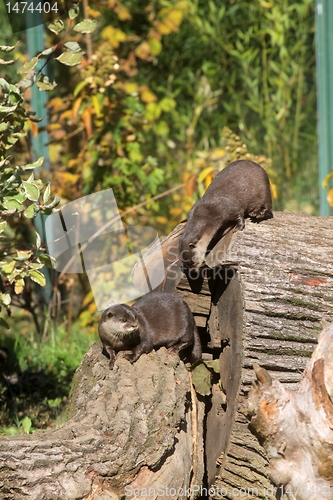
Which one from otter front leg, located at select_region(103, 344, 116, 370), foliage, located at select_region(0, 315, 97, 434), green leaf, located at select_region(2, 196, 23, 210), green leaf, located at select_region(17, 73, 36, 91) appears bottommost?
foliage, located at select_region(0, 315, 97, 434)

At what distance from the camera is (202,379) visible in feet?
11.8

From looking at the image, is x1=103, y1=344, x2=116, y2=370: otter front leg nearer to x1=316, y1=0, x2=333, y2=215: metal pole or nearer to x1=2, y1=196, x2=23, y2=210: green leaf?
x1=2, y1=196, x2=23, y2=210: green leaf

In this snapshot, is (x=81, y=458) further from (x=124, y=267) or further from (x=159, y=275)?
(x=124, y=267)

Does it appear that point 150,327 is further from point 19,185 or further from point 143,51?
point 143,51

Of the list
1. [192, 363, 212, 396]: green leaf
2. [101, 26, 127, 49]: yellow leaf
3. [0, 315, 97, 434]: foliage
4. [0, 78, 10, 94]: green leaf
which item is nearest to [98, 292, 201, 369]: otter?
[192, 363, 212, 396]: green leaf

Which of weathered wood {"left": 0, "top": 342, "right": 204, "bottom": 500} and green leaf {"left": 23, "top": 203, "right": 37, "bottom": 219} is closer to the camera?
weathered wood {"left": 0, "top": 342, "right": 204, "bottom": 500}

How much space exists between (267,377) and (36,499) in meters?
1.07

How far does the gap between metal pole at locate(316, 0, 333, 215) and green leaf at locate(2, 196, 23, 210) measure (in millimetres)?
3813

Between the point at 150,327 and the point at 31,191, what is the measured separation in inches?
41.1

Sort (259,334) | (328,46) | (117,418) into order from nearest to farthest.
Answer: (117,418) → (259,334) → (328,46)

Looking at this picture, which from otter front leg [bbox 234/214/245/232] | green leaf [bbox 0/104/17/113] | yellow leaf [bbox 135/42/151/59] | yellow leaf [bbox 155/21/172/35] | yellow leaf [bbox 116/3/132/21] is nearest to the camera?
green leaf [bbox 0/104/17/113]

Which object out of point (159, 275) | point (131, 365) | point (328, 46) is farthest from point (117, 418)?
point (328, 46)

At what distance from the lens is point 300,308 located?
333 centimetres

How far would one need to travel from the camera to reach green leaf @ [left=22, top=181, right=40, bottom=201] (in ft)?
11.6
